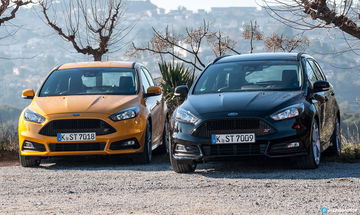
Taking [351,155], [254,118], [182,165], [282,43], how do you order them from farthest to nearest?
[282,43] → [351,155] → [182,165] → [254,118]

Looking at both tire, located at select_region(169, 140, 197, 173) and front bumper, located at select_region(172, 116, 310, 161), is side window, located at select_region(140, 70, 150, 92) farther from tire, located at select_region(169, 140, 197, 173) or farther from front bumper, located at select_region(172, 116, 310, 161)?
→ front bumper, located at select_region(172, 116, 310, 161)

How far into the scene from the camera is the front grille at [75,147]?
12188 mm

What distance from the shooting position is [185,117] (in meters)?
10.7

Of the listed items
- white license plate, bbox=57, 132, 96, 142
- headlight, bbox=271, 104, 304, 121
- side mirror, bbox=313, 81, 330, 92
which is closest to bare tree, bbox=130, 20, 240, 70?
white license plate, bbox=57, 132, 96, 142

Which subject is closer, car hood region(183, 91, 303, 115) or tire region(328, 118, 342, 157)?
car hood region(183, 91, 303, 115)

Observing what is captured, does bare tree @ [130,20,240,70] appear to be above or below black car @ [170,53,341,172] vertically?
below

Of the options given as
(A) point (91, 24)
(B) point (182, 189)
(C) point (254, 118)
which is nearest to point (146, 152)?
(C) point (254, 118)

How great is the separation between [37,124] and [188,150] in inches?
113

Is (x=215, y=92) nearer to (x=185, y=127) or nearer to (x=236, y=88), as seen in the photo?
(x=236, y=88)

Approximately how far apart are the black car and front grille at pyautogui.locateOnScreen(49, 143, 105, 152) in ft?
5.01

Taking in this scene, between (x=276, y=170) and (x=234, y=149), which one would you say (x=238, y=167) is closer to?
(x=276, y=170)

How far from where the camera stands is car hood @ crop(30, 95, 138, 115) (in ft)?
40.5

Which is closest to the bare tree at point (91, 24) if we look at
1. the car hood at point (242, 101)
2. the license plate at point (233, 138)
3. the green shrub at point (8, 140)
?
the green shrub at point (8, 140)

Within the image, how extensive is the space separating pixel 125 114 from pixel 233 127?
2513mm
